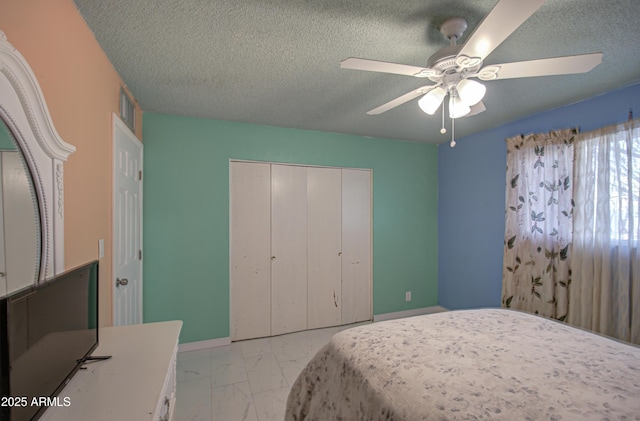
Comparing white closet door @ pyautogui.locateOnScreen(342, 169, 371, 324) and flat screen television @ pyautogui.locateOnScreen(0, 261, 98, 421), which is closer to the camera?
flat screen television @ pyautogui.locateOnScreen(0, 261, 98, 421)

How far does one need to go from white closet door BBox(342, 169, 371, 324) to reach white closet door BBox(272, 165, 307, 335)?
523 mm

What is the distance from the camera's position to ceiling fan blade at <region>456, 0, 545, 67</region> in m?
0.85

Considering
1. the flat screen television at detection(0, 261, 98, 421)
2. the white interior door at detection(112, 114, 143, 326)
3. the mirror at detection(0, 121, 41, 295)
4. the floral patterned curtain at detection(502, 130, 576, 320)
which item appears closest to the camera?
the flat screen television at detection(0, 261, 98, 421)

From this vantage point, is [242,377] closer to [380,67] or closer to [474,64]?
[380,67]

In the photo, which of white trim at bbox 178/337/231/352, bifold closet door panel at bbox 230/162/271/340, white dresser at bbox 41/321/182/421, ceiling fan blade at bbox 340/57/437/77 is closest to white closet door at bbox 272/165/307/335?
bifold closet door panel at bbox 230/162/271/340

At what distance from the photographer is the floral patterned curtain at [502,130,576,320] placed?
2357mm

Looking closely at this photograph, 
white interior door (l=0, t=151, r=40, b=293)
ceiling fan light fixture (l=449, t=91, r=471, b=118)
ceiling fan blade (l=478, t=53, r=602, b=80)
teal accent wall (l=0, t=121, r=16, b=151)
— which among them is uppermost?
ceiling fan blade (l=478, t=53, r=602, b=80)

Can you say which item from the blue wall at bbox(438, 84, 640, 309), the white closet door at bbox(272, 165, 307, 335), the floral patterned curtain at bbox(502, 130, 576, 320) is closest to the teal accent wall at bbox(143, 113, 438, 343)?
the white closet door at bbox(272, 165, 307, 335)

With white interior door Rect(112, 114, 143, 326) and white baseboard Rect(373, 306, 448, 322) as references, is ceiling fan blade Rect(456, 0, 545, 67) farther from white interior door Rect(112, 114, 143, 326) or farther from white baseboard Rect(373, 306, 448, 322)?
white baseboard Rect(373, 306, 448, 322)

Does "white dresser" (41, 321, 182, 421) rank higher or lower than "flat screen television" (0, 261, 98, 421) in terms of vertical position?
lower

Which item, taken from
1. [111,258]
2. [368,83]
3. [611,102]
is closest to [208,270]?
[111,258]

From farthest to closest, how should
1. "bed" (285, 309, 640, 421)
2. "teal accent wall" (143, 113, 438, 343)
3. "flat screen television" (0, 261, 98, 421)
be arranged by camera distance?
"teal accent wall" (143, 113, 438, 343), "bed" (285, 309, 640, 421), "flat screen television" (0, 261, 98, 421)

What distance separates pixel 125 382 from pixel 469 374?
4.29 ft

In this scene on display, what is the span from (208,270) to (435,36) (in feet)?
8.94
